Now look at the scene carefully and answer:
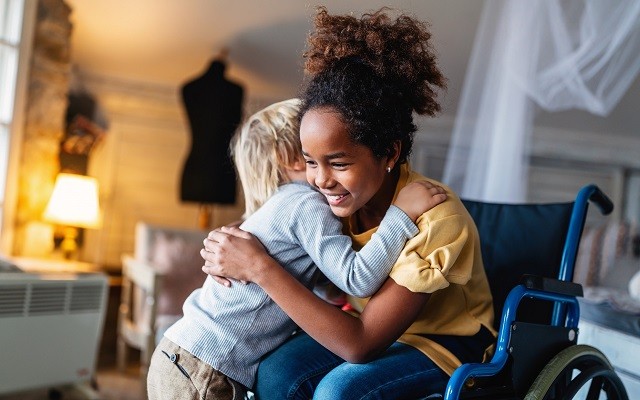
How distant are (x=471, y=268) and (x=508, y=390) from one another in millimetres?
242

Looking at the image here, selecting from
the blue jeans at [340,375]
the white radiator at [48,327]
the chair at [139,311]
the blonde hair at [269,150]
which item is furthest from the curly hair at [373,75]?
the chair at [139,311]

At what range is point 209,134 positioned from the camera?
377cm

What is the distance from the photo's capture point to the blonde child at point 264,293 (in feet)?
4.23

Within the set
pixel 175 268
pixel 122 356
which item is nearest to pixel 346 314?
pixel 175 268

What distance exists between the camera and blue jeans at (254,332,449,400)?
1258 millimetres

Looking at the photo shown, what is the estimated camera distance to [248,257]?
4.35ft

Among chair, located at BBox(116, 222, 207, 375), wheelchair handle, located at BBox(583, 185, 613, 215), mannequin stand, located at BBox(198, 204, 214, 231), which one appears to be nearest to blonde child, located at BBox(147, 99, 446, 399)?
wheelchair handle, located at BBox(583, 185, 613, 215)

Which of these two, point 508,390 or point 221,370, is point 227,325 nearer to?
point 221,370

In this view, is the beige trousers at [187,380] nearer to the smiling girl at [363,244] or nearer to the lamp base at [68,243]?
the smiling girl at [363,244]

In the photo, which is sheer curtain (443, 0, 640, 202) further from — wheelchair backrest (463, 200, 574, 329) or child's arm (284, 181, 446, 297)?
child's arm (284, 181, 446, 297)

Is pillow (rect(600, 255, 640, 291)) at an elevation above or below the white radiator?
above

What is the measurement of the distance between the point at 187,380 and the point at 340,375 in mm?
273

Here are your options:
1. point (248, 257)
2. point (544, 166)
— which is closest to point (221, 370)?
point (248, 257)

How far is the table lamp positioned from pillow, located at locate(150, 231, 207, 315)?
0.31m
